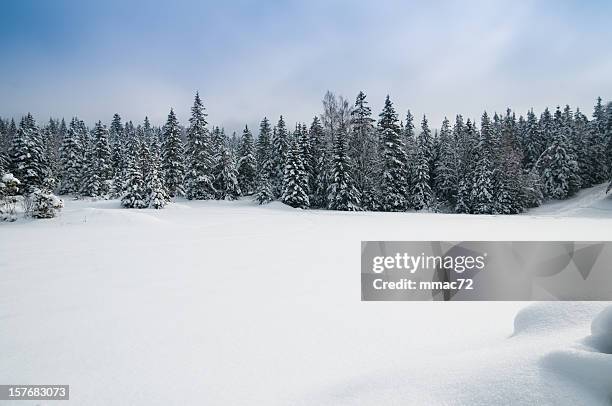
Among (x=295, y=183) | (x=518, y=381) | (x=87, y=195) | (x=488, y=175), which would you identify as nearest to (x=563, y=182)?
(x=488, y=175)

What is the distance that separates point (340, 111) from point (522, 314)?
35.3m

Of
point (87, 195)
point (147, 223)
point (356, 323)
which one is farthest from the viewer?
Answer: point (87, 195)

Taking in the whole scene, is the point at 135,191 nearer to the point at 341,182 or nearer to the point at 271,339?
the point at 341,182

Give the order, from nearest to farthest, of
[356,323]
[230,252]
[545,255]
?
1. [356,323]
2. [545,255]
3. [230,252]

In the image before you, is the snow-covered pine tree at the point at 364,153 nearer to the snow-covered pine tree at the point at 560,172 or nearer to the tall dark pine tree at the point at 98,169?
the snow-covered pine tree at the point at 560,172

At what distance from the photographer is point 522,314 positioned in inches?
135

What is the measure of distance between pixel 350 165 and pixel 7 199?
2553 cm

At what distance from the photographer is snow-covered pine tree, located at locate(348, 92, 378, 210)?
33812 mm

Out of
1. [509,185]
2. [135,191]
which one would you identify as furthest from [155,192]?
[509,185]

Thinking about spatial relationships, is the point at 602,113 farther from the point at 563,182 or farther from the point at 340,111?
the point at 340,111

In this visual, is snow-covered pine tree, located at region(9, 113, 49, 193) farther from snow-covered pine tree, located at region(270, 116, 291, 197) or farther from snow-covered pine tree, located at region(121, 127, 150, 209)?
snow-covered pine tree, located at region(270, 116, 291, 197)

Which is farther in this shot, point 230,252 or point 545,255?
point 230,252

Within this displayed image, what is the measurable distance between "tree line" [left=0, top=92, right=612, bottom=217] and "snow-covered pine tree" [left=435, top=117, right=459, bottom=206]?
13 cm

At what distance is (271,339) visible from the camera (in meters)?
4.04
